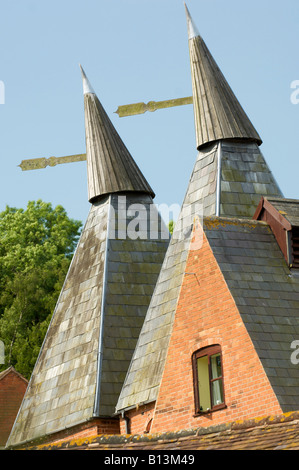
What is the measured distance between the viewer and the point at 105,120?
30.1 m

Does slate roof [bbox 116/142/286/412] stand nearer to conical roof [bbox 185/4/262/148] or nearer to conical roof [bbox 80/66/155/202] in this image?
conical roof [bbox 185/4/262/148]

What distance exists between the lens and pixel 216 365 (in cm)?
2055

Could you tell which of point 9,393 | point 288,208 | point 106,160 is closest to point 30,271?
point 9,393

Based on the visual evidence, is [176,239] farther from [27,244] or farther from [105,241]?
[27,244]

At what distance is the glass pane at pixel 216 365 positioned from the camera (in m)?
20.4

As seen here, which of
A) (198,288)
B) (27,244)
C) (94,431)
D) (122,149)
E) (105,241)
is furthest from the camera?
(27,244)

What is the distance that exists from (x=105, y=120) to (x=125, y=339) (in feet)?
24.7

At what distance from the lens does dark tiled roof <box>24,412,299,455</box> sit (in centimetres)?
1251

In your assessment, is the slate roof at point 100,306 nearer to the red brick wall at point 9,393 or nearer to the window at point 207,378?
the window at point 207,378

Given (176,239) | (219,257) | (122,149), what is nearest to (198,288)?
(219,257)

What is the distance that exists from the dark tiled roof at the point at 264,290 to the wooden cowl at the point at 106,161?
666 cm

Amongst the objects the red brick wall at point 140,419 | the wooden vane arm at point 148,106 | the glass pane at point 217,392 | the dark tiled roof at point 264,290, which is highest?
the wooden vane arm at point 148,106

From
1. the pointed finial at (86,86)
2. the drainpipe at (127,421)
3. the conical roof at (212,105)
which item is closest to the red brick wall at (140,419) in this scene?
the drainpipe at (127,421)
